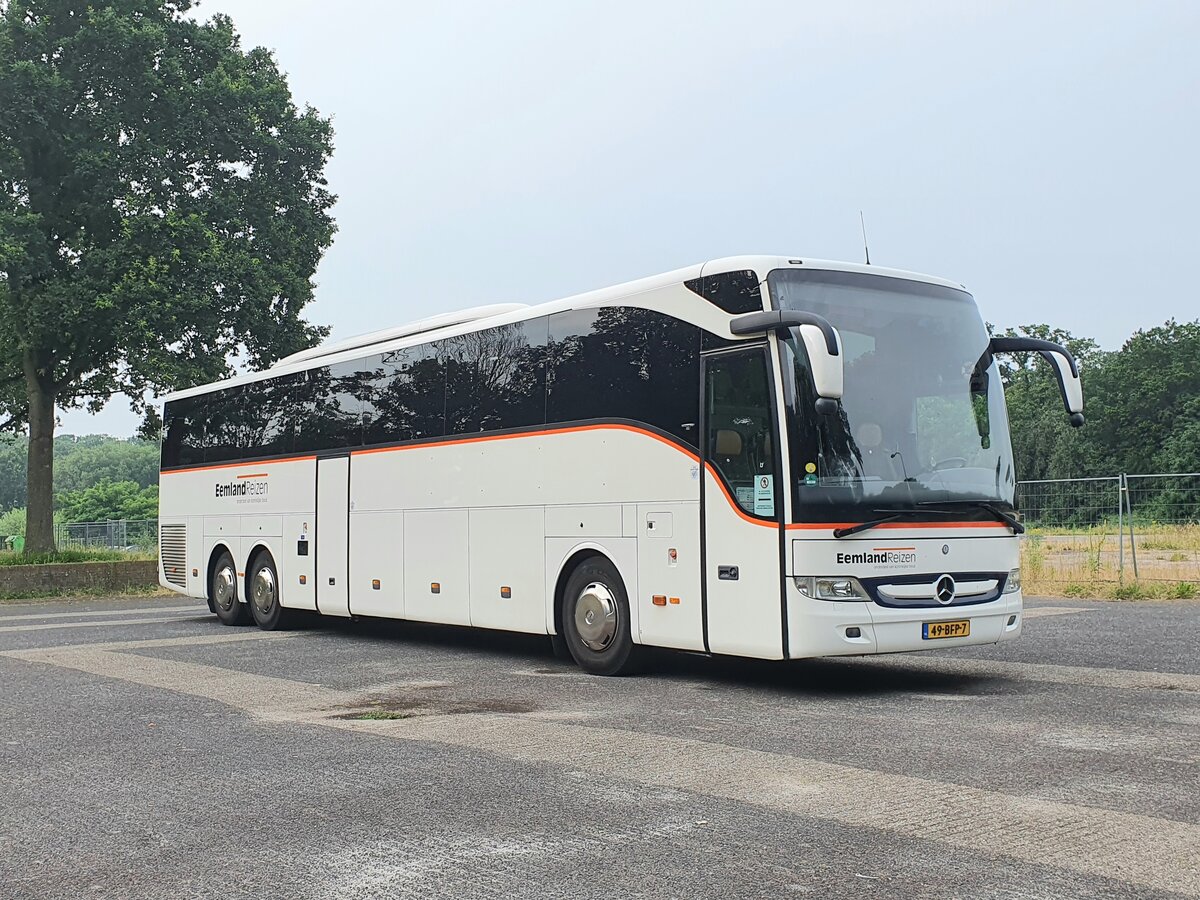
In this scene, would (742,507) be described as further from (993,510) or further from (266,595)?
(266,595)

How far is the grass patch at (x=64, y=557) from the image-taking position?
2730 cm

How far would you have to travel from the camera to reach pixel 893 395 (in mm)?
10180

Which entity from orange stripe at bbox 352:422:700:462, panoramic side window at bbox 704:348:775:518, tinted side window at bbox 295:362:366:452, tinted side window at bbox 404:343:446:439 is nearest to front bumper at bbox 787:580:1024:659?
panoramic side window at bbox 704:348:775:518

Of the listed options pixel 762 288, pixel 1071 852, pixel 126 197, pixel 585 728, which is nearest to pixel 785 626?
pixel 585 728

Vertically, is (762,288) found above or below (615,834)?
above

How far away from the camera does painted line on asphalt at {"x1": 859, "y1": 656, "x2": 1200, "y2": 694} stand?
34.2 feet

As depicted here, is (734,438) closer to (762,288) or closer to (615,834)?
(762,288)

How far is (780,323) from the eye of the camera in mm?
9773

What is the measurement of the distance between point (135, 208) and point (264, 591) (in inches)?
499

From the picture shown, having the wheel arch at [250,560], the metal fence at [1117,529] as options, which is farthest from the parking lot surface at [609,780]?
the metal fence at [1117,529]

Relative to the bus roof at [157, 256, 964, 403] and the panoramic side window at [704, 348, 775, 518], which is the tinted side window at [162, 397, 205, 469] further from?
the panoramic side window at [704, 348, 775, 518]

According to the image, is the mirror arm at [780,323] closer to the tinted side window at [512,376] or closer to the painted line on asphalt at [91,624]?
the tinted side window at [512,376]

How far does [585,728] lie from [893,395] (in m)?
3.65

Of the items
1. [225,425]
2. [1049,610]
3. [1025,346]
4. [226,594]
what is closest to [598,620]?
Answer: [1025,346]
